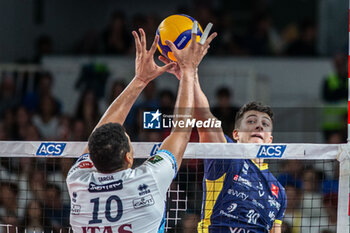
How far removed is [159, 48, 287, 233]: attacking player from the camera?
5.47 metres

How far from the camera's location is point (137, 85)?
5141 millimetres

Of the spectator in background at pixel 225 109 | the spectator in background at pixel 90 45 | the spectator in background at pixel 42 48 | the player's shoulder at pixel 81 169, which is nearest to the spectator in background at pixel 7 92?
the spectator in background at pixel 42 48

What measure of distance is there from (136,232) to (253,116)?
6.39 ft

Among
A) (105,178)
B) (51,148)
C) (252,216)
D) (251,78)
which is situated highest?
(251,78)

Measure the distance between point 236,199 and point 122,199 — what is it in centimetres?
147

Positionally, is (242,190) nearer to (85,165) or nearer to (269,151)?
(269,151)

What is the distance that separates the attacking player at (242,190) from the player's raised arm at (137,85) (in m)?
0.29

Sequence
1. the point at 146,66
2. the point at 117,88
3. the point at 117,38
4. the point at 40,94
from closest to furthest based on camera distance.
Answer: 1. the point at 146,66
2. the point at 117,88
3. the point at 40,94
4. the point at 117,38

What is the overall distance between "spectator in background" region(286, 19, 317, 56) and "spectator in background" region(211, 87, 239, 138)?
2.64 m

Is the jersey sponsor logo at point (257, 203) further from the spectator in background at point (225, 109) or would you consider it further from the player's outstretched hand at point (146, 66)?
A: the spectator in background at point (225, 109)

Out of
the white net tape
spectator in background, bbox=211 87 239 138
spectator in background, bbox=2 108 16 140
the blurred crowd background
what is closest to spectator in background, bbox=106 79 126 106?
the blurred crowd background

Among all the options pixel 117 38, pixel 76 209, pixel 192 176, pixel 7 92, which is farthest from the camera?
pixel 117 38

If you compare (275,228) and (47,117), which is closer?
(275,228)

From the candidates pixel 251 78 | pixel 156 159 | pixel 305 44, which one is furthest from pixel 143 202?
pixel 305 44
